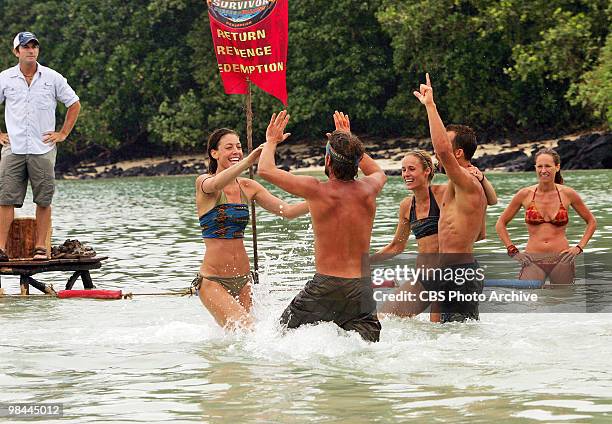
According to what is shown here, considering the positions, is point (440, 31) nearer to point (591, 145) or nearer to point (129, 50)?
point (591, 145)

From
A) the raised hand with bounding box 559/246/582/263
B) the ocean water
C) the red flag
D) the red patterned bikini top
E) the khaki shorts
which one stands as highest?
the red flag

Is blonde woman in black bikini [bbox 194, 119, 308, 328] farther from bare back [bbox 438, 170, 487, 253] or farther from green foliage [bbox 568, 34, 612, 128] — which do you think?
green foliage [bbox 568, 34, 612, 128]

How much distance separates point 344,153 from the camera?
27.8 ft

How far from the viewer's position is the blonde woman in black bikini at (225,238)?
9.58 metres

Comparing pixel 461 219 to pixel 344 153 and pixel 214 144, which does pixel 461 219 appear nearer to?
pixel 344 153

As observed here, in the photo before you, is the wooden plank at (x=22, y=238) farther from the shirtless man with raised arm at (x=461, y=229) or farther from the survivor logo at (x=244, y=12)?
the shirtless man with raised arm at (x=461, y=229)

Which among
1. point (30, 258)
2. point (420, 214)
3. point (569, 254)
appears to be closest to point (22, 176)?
point (30, 258)

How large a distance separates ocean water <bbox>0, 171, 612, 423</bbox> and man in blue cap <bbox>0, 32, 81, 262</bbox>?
983mm

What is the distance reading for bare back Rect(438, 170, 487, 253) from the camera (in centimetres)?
967

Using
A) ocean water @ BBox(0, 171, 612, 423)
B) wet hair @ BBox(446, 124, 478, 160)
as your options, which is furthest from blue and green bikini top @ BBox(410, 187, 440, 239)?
ocean water @ BBox(0, 171, 612, 423)

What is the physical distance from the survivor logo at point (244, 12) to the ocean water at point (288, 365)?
237 cm

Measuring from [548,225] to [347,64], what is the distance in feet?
136

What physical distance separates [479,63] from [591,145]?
11213 mm

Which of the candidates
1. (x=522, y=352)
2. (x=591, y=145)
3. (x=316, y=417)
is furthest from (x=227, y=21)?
(x=591, y=145)
